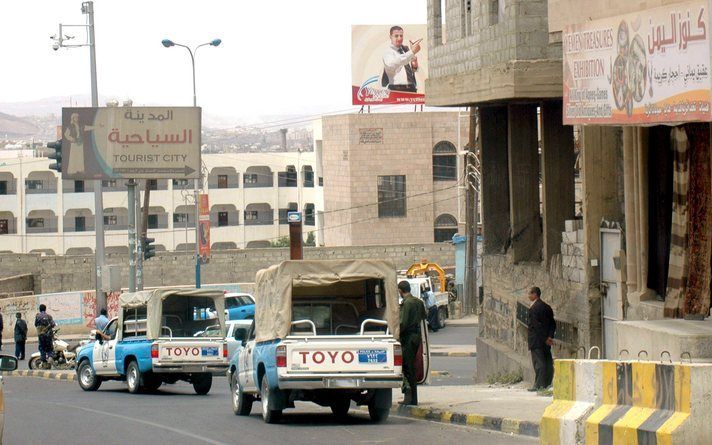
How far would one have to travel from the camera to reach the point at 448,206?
8312 cm

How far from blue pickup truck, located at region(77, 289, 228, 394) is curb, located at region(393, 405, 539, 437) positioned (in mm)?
6516

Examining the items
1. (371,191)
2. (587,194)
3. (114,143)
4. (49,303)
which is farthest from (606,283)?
(371,191)

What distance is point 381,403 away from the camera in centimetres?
1806

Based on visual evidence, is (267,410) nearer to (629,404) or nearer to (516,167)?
(629,404)

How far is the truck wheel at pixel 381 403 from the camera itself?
18062mm

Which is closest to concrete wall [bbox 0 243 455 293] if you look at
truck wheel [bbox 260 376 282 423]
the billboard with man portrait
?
the billboard with man portrait

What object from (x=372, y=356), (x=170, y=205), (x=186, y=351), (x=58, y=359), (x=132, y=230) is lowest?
(x=58, y=359)

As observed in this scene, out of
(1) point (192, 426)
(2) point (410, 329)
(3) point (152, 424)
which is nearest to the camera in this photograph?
(1) point (192, 426)

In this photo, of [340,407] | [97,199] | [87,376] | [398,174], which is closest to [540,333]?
[340,407]

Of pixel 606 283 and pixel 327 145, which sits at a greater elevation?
pixel 327 145

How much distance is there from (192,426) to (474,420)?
12.6 ft

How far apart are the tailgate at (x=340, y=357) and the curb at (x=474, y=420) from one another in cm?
107

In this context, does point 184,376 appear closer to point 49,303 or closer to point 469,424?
point 469,424

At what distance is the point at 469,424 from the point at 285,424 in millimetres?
2651
